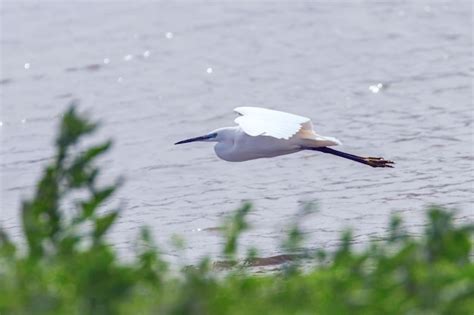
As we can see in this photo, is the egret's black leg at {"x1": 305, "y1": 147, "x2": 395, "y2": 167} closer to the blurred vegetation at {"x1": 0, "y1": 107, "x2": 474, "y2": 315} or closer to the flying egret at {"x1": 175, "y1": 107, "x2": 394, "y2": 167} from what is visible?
the flying egret at {"x1": 175, "y1": 107, "x2": 394, "y2": 167}

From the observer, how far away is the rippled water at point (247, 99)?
8.08 metres

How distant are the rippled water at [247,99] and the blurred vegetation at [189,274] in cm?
372

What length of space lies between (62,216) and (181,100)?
823 centimetres

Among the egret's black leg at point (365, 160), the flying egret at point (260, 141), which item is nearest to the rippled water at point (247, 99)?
the egret's black leg at point (365, 160)

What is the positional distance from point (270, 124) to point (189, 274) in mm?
4460

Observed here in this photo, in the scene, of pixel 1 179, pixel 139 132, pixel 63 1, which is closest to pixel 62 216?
pixel 1 179

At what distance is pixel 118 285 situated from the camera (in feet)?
9.05

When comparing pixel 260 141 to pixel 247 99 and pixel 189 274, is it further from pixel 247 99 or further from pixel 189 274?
pixel 189 274

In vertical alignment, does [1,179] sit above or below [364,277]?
below

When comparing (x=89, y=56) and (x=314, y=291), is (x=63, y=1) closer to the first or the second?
(x=89, y=56)

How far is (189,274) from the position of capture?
2533 mm

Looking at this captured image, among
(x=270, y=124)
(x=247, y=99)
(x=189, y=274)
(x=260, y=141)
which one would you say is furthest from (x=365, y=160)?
(x=189, y=274)

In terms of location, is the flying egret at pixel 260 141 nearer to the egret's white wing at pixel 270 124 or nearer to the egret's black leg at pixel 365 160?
the egret's white wing at pixel 270 124

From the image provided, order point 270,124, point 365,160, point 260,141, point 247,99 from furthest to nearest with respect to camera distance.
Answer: point 247,99, point 365,160, point 260,141, point 270,124
